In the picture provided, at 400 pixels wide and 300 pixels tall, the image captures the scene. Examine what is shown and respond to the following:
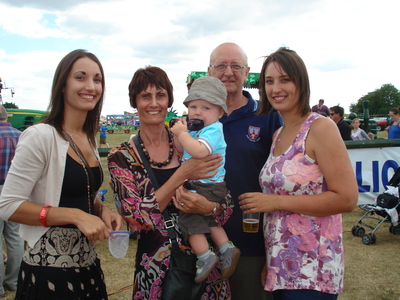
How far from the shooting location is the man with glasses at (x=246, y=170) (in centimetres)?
259

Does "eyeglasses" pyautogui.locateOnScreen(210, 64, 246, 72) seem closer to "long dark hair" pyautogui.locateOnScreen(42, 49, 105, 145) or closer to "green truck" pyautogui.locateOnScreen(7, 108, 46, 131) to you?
"long dark hair" pyautogui.locateOnScreen(42, 49, 105, 145)

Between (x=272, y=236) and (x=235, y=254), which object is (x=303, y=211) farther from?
(x=235, y=254)

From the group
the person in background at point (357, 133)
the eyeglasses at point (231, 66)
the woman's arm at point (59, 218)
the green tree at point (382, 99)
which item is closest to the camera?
the woman's arm at point (59, 218)

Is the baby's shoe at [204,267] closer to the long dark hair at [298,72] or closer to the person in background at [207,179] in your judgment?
the person in background at [207,179]

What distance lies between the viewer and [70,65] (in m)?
2.23

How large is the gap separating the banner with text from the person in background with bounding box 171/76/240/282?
20.1ft

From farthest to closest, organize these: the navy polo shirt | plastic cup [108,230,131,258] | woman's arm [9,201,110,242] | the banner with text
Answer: the banner with text < the navy polo shirt < plastic cup [108,230,131,258] < woman's arm [9,201,110,242]

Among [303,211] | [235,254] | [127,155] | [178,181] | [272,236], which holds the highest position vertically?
[127,155]

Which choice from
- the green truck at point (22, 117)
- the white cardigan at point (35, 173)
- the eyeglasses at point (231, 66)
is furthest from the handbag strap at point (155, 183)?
the green truck at point (22, 117)

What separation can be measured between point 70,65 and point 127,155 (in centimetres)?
71

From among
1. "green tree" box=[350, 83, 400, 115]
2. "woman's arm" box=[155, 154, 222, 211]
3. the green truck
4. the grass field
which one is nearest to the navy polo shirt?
"woman's arm" box=[155, 154, 222, 211]

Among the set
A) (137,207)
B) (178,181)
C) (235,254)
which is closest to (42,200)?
(137,207)

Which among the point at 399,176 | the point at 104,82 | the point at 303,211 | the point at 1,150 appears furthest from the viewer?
the point at 399,176

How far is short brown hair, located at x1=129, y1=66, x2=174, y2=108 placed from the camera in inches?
92.2
